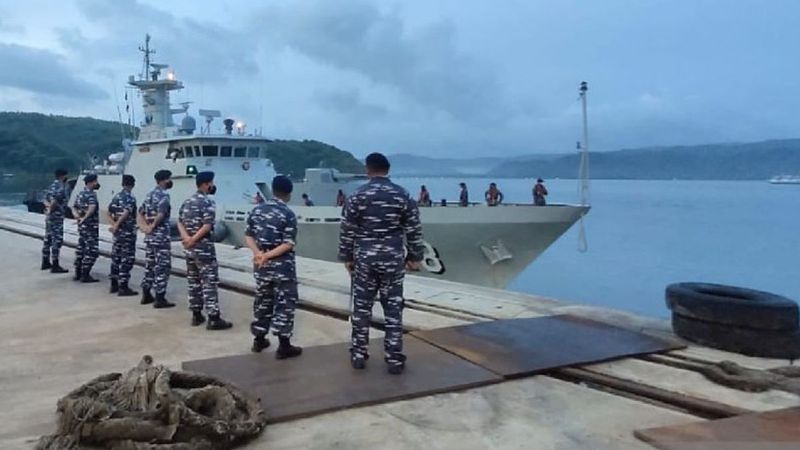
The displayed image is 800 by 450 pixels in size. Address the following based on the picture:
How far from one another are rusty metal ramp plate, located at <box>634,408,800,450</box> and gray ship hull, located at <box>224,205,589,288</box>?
12.0 metres

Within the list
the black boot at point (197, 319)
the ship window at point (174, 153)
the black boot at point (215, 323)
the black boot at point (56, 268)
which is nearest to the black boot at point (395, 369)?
the black boot at point (215, 323)

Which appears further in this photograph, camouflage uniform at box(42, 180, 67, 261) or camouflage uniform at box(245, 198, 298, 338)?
camouflage uniform at box(42, 180, 67, 261)

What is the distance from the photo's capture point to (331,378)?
13.5 feet

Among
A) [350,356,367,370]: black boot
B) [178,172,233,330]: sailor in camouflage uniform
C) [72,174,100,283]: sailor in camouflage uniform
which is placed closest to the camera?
[350,356,367,370]: black boot

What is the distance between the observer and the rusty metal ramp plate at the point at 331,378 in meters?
3.68

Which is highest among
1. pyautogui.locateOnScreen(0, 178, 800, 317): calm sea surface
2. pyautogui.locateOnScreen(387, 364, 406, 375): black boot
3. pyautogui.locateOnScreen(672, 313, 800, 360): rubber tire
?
pyautogui.locateOnScreen(672, 313, 800, 360): rubber tire

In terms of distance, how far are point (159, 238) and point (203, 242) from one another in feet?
3.83

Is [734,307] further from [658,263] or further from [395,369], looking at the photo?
[658,263]

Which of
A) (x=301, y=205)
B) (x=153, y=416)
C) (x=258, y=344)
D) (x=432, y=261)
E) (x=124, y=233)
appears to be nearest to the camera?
(x=153, y=416)

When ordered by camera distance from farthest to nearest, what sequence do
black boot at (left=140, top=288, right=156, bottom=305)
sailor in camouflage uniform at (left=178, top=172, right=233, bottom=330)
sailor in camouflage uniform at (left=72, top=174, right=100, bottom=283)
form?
sailor in camouflage uniform at (left=72, top=174, right=100, bottom=283), black boot at (left=140, top=288, right=156, bottom=305), sailor in camouflage uniform at (left=178, top=172, right=233, bottom=330)

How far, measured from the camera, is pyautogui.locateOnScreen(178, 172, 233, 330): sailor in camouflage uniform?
568 cm

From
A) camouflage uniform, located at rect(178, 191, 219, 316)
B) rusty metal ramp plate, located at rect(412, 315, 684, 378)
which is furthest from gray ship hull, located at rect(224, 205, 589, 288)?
camouflage uniform, located at rect(178, 191, 219, 316)

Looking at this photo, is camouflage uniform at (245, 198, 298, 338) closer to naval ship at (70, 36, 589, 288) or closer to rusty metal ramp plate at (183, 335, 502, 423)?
rusty metal ramp plate at (183, 335, 502, 423)

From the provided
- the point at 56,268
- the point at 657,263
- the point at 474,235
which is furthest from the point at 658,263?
the point at 56,268
